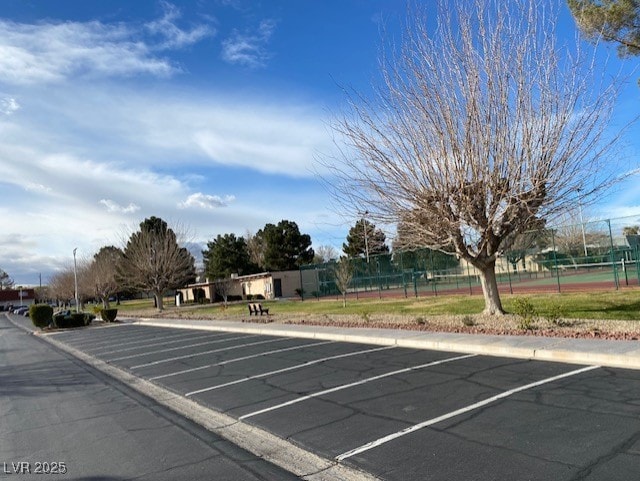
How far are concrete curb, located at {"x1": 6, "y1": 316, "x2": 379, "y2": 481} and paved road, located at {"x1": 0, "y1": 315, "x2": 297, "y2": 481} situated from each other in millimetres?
156

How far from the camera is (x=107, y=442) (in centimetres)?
680

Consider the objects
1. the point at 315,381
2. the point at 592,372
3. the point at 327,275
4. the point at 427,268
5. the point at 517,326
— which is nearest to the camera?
the point at 592,372

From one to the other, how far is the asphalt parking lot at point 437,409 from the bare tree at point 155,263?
114 feet

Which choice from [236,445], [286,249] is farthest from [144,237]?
[236,445]

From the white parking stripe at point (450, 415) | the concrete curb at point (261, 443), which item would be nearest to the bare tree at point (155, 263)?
the concrete curb at point (261, 443)

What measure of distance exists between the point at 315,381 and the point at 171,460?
4.05 m

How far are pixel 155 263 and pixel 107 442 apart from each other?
1620 inches

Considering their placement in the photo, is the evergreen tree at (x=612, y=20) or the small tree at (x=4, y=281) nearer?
the evergreen tree at (x=612, y=20)

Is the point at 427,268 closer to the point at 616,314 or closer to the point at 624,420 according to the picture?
the point at 616,314

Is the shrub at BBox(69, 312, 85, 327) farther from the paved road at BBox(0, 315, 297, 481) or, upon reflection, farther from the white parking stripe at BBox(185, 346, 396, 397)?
the white parking stripe at BBox(185, 346, 396, 397)

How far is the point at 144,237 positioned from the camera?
49250 millimetres

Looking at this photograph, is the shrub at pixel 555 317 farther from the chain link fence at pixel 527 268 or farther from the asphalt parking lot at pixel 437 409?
the chain link fence at pixel 527 268

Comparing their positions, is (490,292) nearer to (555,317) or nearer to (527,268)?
(555,317)

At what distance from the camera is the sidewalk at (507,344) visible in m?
9.21
